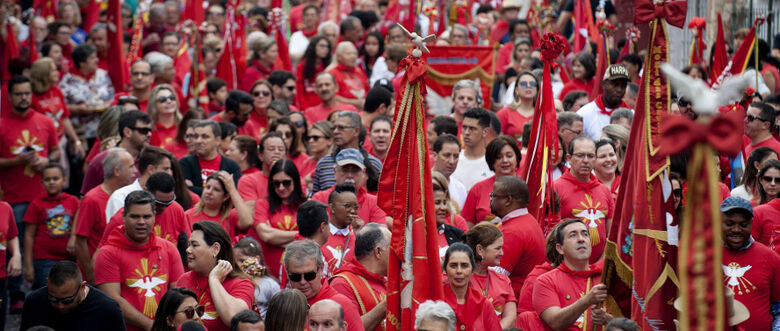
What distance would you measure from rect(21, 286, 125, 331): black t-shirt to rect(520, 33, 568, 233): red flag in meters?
3.60

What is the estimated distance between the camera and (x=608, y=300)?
6.66m

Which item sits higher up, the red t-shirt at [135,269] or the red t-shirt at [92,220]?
the red t-shirt at [92,220]

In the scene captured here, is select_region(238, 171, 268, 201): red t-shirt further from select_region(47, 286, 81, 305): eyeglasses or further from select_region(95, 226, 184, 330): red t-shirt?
select_region(47, 286, 81, 305): eyeglasses

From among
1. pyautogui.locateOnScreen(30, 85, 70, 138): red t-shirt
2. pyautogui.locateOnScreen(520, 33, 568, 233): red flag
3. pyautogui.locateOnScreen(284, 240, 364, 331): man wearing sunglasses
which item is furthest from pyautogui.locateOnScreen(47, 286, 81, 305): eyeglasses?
pyautogui.locateOnScreen(30, 85, 70, 138): red t-shirt

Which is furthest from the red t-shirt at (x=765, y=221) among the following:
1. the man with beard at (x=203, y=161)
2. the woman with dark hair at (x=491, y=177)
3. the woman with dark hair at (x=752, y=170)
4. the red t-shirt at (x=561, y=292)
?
the man with beard at (x=203, y=161)

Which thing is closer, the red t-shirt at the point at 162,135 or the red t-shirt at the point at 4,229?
the red t-shirt at the point at 4,229

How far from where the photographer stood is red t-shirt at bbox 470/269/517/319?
7568mm

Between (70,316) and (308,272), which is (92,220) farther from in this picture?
(308,272)

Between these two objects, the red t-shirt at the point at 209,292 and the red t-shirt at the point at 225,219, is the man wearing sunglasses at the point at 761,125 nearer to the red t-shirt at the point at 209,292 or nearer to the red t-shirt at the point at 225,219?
the red t-shirt at the point at 225,219

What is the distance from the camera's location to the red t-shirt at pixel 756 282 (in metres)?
7.51

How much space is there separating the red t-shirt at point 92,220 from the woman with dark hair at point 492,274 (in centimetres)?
328

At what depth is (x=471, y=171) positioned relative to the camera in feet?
34.3

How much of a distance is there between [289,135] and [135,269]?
3459 mm

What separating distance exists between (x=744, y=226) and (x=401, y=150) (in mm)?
2501
